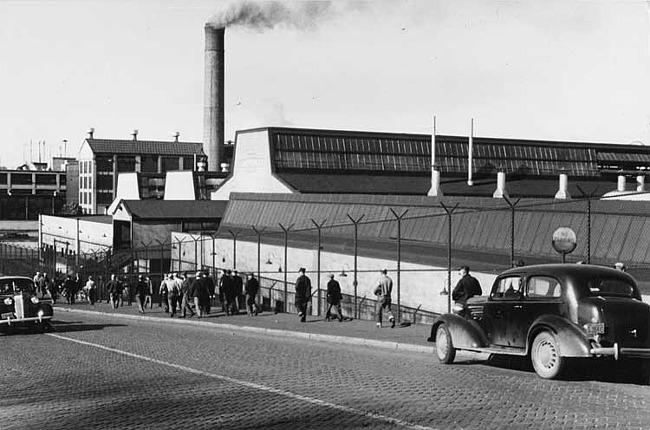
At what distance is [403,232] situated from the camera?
157 feet

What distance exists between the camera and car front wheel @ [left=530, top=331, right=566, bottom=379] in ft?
49.2

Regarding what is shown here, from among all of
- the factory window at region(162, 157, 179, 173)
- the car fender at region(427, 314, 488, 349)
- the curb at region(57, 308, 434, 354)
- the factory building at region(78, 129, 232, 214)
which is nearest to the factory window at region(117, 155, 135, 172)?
the factory building at region(78, 129, 232, 214)

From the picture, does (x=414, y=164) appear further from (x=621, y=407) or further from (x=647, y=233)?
(x=621, y=407)

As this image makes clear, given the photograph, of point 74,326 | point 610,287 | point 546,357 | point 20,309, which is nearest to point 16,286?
point 20,309

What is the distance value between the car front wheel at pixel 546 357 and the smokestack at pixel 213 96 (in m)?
86.7

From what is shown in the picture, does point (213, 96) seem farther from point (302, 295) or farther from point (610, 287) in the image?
point (610, 287)

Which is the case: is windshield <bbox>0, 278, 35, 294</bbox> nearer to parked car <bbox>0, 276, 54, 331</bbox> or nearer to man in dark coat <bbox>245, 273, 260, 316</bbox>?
parked car <bbox>0, 276, 54, 331</bbox>

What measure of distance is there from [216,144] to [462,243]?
6563cm

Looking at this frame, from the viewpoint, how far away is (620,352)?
14.6 meters

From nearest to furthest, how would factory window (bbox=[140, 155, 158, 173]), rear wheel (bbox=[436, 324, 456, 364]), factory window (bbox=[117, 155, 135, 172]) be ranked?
1. rear wheel (bbox=[436, 324, 456, 364])
2. factory window (bbox=[117, 155, 135, 172])
3. factory window (bbox=[140, 155, 158, 173])

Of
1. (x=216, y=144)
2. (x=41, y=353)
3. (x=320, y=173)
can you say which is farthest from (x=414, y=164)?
(x=41, y=353)

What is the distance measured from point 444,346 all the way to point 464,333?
0.76 m

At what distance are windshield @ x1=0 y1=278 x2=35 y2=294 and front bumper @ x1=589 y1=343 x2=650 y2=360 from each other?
20118 mm

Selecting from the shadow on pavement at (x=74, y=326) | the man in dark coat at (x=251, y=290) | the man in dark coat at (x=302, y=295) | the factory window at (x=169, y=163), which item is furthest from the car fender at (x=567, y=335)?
the factory window at (x=169, y=163)
